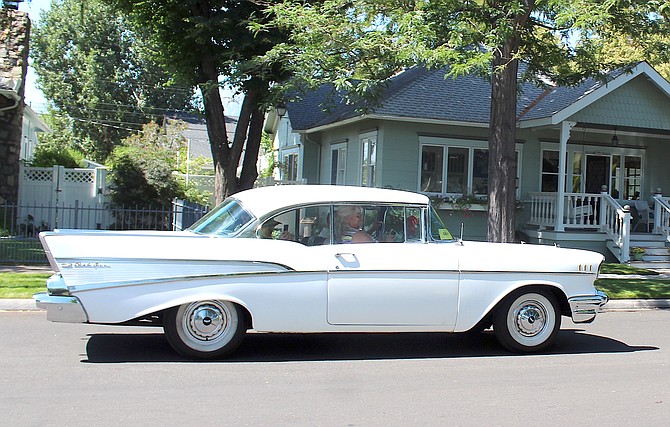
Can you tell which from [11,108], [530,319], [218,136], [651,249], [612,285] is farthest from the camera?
[651,249]

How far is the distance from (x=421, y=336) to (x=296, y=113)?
54.3 ft

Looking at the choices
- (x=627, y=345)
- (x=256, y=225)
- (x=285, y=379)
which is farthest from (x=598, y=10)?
(x=285, y=379)

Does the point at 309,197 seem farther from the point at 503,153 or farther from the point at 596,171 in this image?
the point at 596,171

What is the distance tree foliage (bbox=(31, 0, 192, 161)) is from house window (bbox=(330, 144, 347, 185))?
24816 millimetres

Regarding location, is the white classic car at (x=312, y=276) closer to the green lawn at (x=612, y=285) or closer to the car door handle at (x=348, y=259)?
the car door handle at (x=348, y=259)

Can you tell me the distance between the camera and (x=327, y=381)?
6.25 m

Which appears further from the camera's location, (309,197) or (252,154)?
(252,154)

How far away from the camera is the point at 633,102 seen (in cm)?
1811

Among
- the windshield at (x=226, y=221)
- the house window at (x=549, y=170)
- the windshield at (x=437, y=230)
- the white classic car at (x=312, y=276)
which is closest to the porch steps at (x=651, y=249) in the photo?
the house window at (x=549, y=170)

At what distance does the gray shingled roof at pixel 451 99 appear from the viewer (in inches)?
699

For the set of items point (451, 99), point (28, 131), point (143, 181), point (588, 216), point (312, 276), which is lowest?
point (312, 276)

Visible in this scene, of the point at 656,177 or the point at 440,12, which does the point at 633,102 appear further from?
the point at 440,12

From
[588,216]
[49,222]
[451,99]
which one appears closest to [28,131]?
[49,222]

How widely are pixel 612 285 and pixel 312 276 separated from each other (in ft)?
27.8
